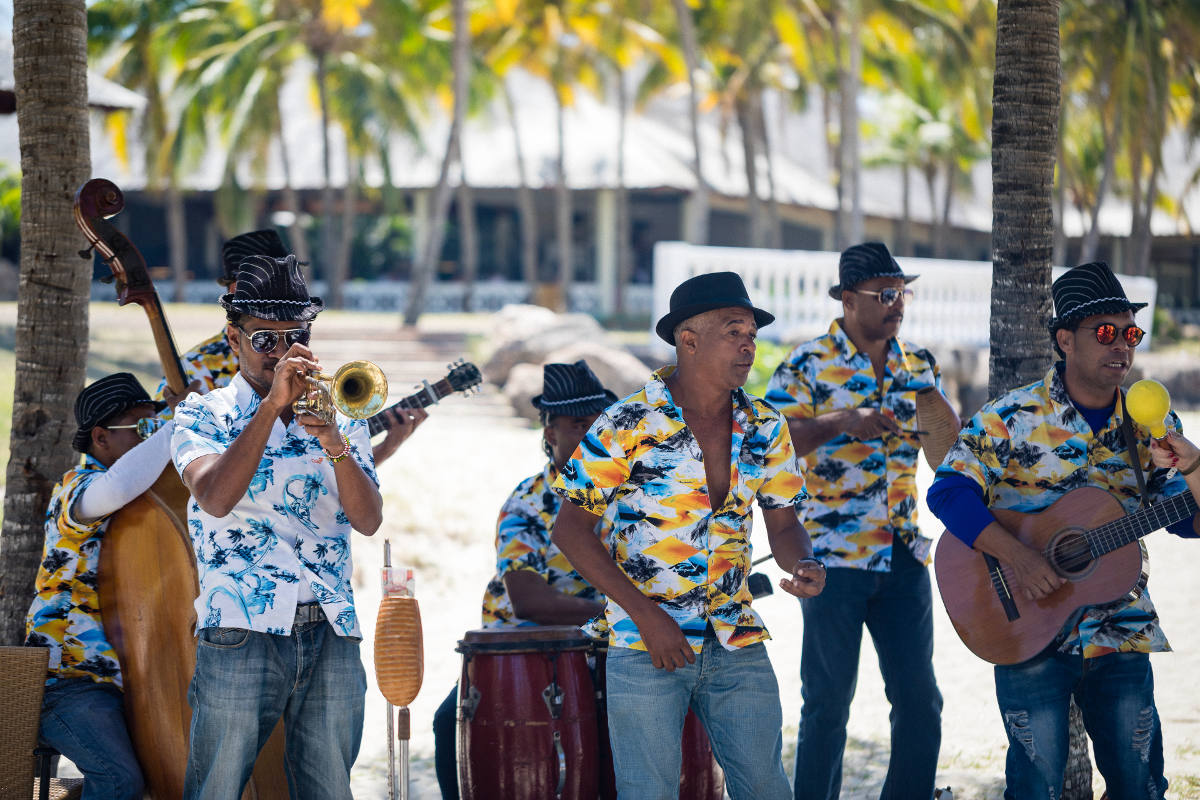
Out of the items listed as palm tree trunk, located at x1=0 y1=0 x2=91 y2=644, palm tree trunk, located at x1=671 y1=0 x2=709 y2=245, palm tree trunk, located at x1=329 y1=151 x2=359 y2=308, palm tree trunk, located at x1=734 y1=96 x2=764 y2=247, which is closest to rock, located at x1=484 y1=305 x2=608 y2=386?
palm tree trunk, located at x1=671 y1=0 x2=709 y2=245

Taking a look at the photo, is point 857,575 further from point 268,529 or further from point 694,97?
point 694,97

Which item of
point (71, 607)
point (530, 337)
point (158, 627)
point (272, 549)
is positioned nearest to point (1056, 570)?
point (272, 549)

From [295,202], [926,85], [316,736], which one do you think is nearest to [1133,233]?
[926,85]

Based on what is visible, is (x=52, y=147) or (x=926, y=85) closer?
(x=52, y=147)

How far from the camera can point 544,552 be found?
17.0ft

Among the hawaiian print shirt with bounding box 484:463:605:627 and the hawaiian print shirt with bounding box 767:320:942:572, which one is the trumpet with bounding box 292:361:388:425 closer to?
the hawaiian print shirt with bounding box 484:463:605:627

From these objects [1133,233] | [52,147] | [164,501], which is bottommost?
[164,501]

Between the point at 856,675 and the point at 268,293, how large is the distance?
8.85 feet

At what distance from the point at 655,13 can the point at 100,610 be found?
28868mm

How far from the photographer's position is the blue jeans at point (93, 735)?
4.33 m

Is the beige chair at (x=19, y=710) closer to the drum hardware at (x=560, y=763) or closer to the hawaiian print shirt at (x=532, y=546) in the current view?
the hawaiian print shirt at (x=532, y=546)

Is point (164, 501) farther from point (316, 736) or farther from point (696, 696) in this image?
point (696, 696)

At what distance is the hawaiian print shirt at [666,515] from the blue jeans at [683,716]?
7 centimetres

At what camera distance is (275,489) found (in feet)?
12.7
